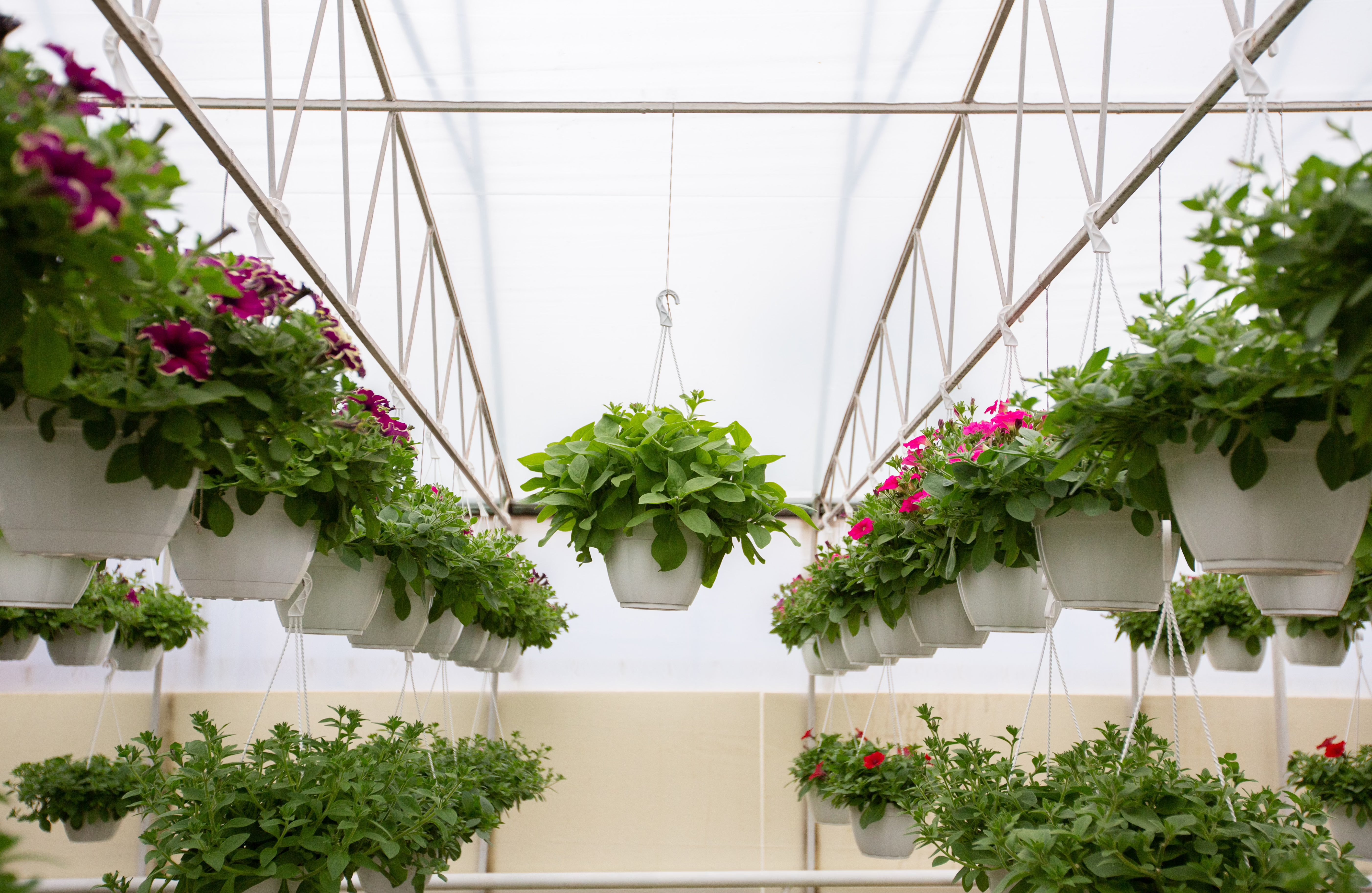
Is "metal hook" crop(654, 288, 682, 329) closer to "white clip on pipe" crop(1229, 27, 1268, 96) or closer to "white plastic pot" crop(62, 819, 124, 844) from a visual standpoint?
"white clip on pipe" crop(1229, 27, 1268, 96)

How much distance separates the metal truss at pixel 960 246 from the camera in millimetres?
2086

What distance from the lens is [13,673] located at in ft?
19.8

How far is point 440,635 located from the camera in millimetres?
3045

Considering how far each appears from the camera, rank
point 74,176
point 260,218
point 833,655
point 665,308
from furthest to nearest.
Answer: point 833,655 < point 665,308 < point 260,218 < point 74,176

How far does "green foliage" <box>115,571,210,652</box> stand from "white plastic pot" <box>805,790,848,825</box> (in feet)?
10.6

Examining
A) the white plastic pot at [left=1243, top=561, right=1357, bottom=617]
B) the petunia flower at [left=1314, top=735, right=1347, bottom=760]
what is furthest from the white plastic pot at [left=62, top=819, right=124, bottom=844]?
the petunia flower at [left=1314, top=735, right=1347, bottom=760]

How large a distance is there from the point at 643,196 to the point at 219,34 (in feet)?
6.45

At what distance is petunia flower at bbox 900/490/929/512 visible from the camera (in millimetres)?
2268

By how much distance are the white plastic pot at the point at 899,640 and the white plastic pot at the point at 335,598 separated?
1426 mm

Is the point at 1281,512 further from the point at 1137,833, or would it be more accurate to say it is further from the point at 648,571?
the point at 648,571

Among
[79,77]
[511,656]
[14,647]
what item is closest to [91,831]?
[14,647]

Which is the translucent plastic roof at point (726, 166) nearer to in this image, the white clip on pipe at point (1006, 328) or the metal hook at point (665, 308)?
the white clip on pipe at point (1006, 328)

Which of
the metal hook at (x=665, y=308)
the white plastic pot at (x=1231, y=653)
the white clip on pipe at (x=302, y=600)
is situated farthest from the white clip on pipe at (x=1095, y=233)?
the white plastic pot at (x=1231, y=653)

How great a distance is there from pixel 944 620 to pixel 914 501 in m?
0.38
